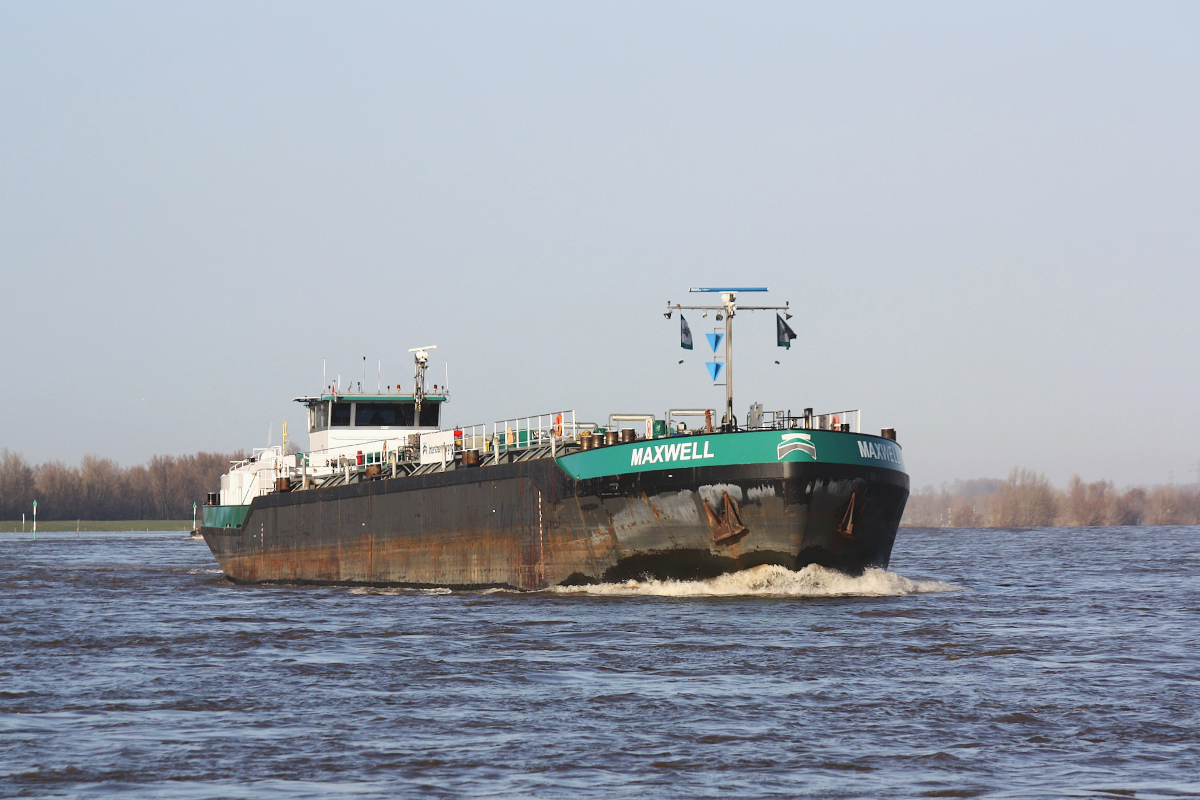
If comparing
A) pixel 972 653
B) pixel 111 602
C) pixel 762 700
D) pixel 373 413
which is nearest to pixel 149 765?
pixel 762 700

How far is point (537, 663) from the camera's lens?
18734 millimetres

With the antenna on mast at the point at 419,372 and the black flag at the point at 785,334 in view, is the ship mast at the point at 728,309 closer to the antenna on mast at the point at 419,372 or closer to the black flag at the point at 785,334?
the black flag at the point at 785,334

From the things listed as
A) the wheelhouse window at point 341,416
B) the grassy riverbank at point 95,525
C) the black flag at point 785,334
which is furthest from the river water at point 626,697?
the grassy riverbank at point 95,525

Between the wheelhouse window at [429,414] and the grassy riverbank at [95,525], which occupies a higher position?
the wheelhouse window at [429,414]

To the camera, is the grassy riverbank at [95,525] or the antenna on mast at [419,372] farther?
the grassy riverbank at [95,525]

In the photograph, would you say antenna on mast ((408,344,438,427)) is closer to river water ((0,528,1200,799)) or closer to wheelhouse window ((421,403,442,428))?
wheelhouse window ((421,403,442,428))

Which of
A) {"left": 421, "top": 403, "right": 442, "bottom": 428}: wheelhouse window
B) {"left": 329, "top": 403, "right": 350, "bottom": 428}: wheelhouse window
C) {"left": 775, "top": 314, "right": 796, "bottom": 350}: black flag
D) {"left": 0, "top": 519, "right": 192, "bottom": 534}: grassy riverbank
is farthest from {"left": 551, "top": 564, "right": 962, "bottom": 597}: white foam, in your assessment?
{"left": 0, "top": 519, "right": 192, "bottom": 534}: grassy riverbank

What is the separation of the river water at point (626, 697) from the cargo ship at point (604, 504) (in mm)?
850

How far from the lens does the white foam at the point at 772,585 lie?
87.0 ft

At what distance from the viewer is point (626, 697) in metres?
15.8

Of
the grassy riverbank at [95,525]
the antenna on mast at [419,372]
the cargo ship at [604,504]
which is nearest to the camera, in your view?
the cargo ship at [604,504]

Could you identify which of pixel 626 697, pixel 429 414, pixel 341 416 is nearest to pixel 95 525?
pixel 341 416

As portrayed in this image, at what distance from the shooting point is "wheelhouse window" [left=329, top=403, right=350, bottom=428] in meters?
44.3

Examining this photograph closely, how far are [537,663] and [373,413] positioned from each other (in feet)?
88.1
